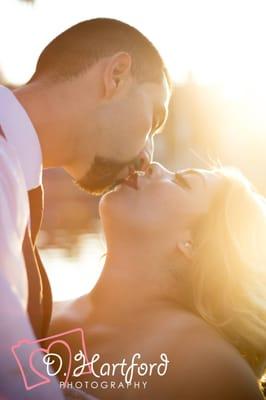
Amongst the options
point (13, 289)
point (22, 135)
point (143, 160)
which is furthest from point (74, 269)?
point (13, 289)

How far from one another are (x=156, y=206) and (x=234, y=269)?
482 millimetres

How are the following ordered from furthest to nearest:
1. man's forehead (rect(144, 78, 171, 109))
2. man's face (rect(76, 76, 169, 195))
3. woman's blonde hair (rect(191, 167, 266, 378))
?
1. man's forehead (rect(144, 78, 171, 109))
2. man's face (rect(76, 76, 169, 195))
3. woman's blonde hair (rect(191, 167, 266, 378))

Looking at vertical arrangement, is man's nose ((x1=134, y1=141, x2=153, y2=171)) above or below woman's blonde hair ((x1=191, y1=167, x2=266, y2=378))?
above

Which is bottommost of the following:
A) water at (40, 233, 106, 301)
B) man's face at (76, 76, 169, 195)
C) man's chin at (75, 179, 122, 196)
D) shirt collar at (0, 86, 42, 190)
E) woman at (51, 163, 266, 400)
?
water at (40, 233, 106, 301)

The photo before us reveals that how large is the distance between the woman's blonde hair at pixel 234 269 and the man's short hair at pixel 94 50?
0.64 m

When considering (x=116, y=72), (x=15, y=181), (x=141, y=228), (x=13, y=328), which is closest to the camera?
(x=13, y=328)

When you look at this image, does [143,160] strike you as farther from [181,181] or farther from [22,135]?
[22,135]

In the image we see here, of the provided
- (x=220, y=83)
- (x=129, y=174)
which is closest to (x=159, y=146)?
(x=220, y=83)

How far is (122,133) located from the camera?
4297mm

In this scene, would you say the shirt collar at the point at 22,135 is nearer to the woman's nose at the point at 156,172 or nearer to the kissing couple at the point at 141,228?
the kissing couple at the point at 141,228

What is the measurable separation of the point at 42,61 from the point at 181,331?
56.4 inches

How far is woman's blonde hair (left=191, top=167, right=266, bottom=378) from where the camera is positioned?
13.2 feet

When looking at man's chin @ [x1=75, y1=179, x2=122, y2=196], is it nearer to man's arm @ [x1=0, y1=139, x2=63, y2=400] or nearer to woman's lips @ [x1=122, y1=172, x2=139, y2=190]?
woman's lips @ [x1=122, y1=172, x2=139, y2=190]

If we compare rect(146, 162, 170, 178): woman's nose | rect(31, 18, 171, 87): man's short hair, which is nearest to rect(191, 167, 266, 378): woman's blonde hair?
rect(146, 162, 170, 178): woman's nose
